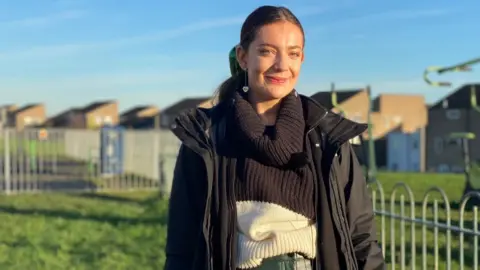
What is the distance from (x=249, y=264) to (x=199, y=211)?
0.74 feet

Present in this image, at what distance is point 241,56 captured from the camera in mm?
2025

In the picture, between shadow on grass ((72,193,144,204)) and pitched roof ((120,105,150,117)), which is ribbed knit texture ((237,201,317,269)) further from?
pitched roof ((120,105,150,117))

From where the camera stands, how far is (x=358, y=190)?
200 centimetres

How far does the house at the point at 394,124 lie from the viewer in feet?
123

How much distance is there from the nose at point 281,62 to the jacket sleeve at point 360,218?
1.08 feet

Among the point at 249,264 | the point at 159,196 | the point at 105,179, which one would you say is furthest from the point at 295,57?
the point at 105,179

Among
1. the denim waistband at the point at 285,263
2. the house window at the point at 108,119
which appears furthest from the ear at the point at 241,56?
the house window at the point at 108,119

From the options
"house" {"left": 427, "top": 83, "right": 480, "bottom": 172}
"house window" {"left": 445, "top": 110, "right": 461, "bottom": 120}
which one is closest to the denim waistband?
"house" {"left": 427, "top": 83, "right": 480, "bottom": 172}

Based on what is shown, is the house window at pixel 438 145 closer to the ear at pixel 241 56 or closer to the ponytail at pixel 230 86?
the ponytail at pixel 230 86

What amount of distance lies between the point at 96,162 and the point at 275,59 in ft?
53.1

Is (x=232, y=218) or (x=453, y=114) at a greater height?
(x=453, y=114)

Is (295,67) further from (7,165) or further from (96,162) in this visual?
(96,162)

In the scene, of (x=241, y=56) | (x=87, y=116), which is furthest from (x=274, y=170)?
(x=87, y=116)

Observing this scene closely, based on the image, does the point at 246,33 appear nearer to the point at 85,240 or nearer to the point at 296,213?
the point at 296,213
